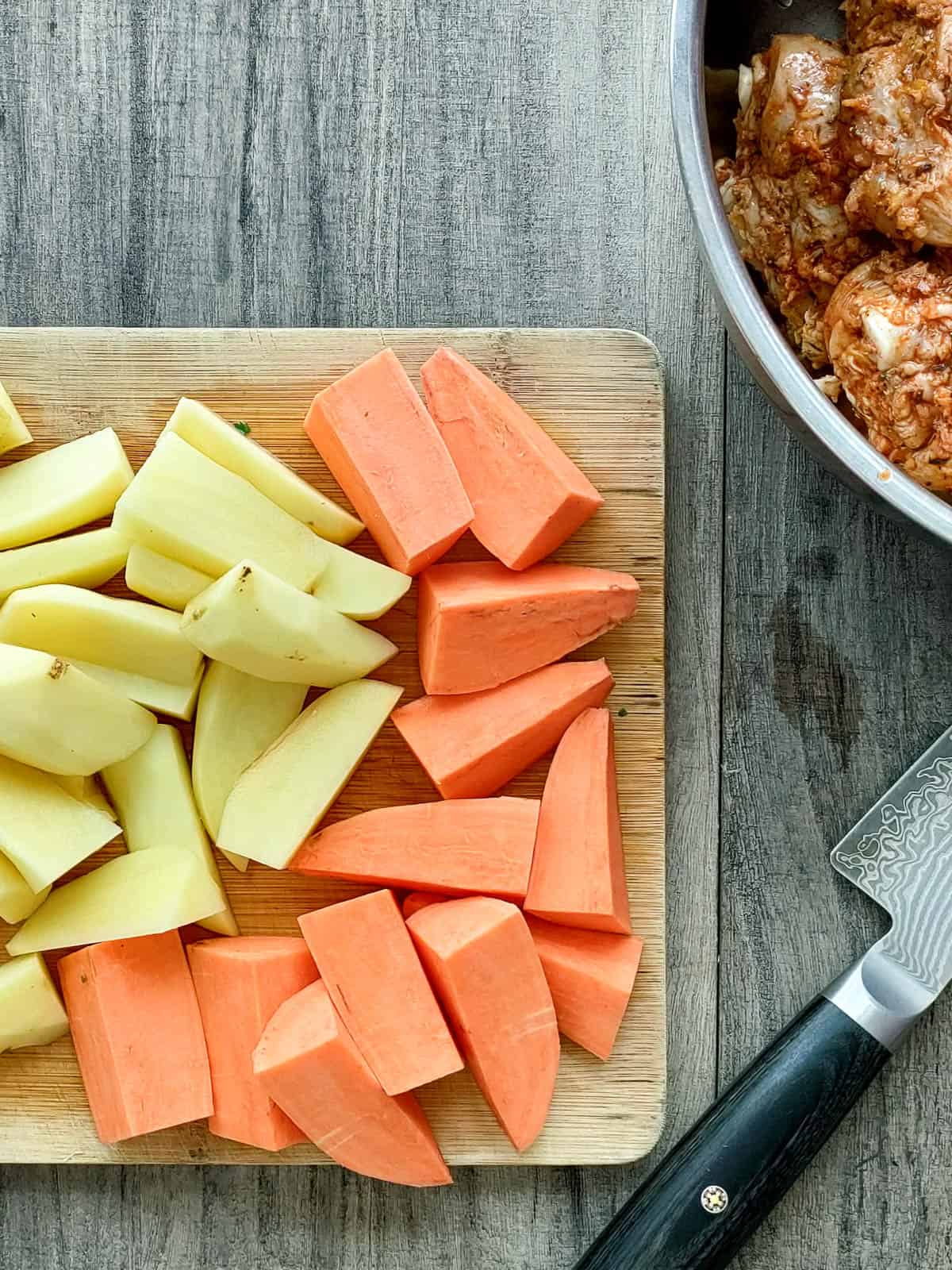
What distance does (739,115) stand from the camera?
1558mm

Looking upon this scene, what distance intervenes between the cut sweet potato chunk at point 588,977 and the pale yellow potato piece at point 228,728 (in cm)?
47

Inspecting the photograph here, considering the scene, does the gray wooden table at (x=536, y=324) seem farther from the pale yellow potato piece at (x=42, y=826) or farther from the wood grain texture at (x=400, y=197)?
the pale yellow potato piece at (x=42, y=826)

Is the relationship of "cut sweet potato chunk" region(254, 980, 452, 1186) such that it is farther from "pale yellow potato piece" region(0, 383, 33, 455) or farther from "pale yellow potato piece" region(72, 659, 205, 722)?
"pale yellow potato piece" region(0, 383, 33, 455)

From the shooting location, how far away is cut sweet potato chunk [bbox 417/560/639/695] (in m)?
1.67

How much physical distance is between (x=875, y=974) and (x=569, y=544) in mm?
764

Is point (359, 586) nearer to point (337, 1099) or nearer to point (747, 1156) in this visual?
point (337, 1099)

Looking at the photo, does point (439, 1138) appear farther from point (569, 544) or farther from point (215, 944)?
point (569, 544)

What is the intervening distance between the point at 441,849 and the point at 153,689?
48 centimetres

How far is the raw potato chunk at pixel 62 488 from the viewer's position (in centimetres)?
169

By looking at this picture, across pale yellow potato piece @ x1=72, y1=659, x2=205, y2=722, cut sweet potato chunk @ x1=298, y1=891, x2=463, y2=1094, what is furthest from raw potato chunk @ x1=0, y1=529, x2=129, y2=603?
cut sweet potato chunk @ x1=298, y1=891, x2=463, y2=1094

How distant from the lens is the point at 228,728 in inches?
67.6

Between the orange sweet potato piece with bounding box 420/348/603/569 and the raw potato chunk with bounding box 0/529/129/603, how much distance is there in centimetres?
51

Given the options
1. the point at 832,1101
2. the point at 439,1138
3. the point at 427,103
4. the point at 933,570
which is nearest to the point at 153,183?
the point at 427,103

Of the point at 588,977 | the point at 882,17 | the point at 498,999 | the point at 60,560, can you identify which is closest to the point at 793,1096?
the point at 588,977
